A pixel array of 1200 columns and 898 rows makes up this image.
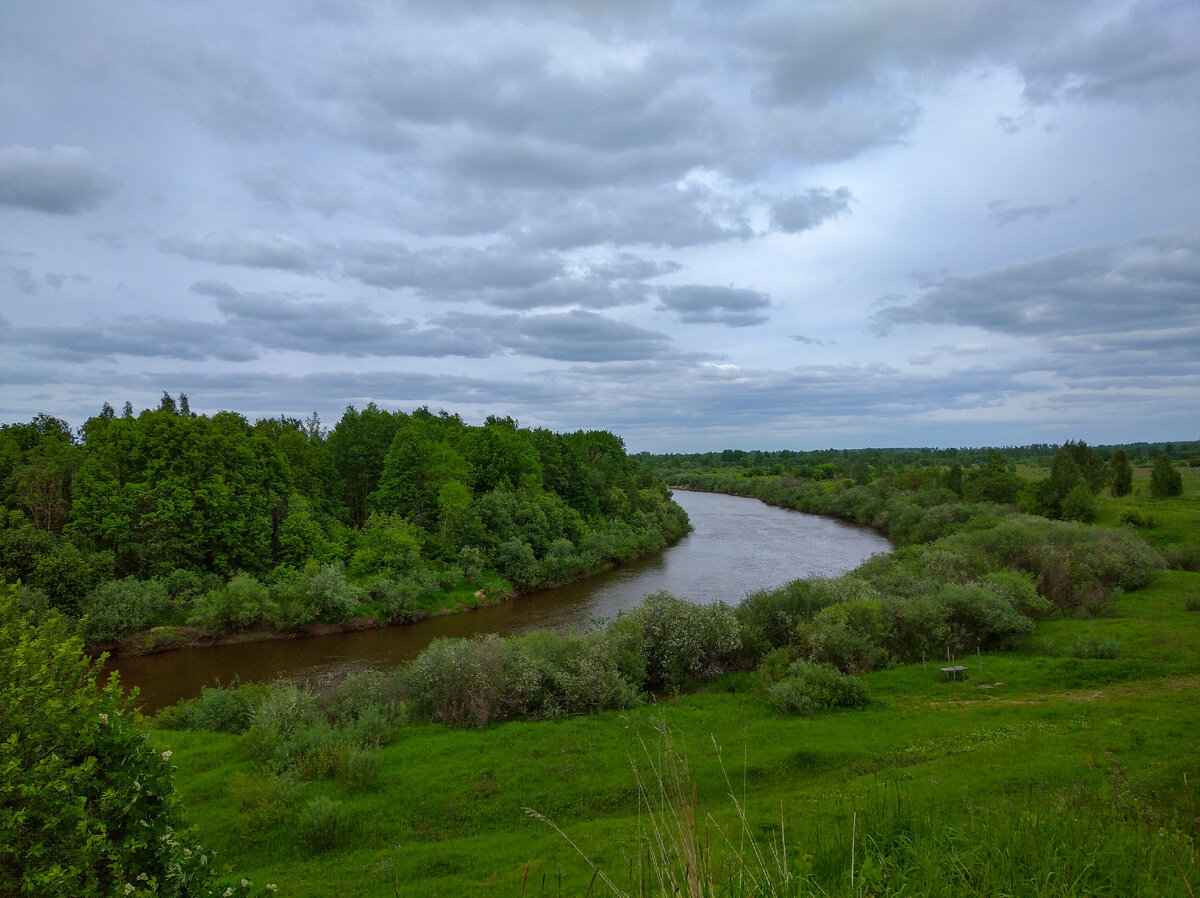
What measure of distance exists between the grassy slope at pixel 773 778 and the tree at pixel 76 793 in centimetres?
378

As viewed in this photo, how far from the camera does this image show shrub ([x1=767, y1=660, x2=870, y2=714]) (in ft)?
62.1

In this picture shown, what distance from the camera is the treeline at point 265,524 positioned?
32.9 metres

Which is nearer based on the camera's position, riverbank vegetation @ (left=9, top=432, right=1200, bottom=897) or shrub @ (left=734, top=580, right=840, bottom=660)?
riverbank vegetation @ (left=9, top=432, right=1200, bottom=897)

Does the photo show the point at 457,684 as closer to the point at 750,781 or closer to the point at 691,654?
the point at 691,654

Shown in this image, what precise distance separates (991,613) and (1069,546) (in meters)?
14.2

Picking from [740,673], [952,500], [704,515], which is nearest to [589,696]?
[740,673]

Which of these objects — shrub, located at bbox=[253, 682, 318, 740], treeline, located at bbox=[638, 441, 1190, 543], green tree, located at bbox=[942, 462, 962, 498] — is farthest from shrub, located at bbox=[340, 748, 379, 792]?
green tree, located at bbox=[942, 462, 962, 498]

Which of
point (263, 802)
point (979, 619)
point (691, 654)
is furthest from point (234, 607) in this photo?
point (979, 619)

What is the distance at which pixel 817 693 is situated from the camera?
1920 cm

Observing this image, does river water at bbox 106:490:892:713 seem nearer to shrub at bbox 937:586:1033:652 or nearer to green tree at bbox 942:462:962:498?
shrub at bbox 937:586:1033:652

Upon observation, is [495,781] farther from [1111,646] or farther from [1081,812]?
[1111,646]

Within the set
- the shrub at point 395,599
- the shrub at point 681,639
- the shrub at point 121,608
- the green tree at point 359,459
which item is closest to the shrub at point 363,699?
the shrub at point 681,639

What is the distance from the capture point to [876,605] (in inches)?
926

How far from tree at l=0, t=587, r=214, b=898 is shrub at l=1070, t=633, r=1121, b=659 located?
26447 millimetres
